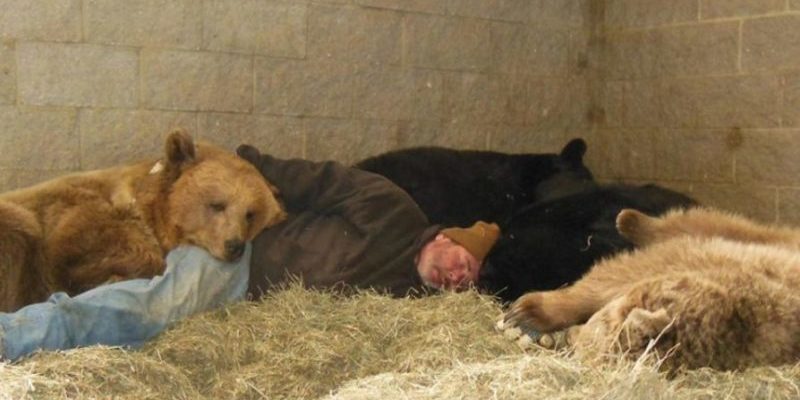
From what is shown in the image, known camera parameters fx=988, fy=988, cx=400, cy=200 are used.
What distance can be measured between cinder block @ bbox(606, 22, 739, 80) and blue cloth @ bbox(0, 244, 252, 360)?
368cm

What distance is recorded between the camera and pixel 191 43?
566cm

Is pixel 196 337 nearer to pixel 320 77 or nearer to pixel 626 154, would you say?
pixel 320 77

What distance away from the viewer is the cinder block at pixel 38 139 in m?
5.12

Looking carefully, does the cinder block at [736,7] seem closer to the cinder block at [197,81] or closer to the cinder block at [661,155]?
the cinder block at [661,155]

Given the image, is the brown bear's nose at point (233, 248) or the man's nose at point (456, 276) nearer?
the brown bear's nose at point (233, 248)

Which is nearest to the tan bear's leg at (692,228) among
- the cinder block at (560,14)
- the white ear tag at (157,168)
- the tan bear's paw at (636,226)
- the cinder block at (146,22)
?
the tan bear's paw at (636,226)

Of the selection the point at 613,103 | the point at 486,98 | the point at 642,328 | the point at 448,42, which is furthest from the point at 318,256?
the point at 613,103

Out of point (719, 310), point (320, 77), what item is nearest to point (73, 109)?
point (320, 77)

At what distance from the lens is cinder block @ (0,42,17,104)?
16.7 ft

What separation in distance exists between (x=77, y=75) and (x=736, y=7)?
4140mm

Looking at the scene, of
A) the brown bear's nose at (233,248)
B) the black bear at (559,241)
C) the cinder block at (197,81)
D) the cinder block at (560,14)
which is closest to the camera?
the brown bear's nose at (233,248)

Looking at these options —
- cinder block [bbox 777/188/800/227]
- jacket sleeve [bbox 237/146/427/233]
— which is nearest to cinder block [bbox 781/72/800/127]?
cinder block [bbox 777/188/800/227]

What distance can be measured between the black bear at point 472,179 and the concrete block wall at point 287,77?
618 mm

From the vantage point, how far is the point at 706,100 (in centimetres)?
669
